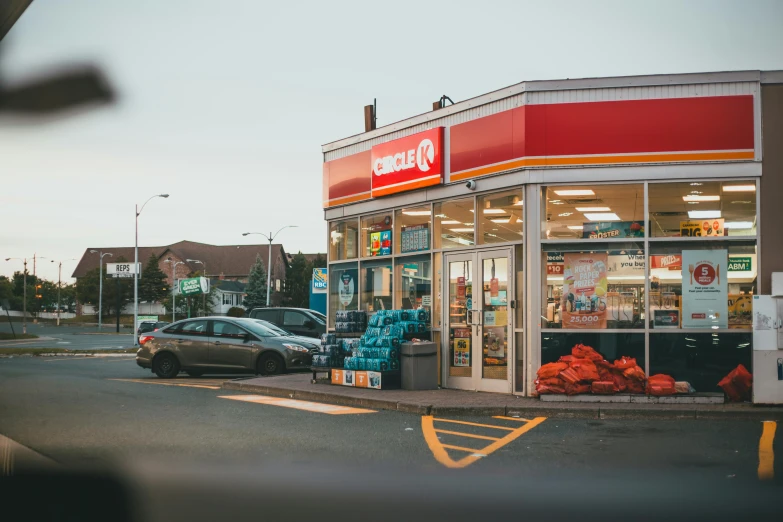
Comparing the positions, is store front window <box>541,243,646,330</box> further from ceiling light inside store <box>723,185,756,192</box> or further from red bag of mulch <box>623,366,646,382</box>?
ceiling light inside store <box>723,185,756,192</box>

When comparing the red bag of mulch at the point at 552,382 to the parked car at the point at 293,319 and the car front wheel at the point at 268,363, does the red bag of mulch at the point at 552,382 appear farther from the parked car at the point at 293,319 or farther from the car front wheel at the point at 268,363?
the parked car at the point at 293,319

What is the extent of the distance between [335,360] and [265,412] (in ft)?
11.9

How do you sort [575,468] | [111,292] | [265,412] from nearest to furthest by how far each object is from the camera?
1. [575,468]
2. [265,412]
3. [111,292]

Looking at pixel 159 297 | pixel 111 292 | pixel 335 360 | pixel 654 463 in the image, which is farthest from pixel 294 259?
pixel 654 463

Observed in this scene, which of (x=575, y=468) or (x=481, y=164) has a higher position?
(x=481, y=164)

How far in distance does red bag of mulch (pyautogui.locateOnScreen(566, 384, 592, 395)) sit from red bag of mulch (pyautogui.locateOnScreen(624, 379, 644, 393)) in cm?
60

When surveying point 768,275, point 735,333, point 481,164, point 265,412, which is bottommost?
point 265,412

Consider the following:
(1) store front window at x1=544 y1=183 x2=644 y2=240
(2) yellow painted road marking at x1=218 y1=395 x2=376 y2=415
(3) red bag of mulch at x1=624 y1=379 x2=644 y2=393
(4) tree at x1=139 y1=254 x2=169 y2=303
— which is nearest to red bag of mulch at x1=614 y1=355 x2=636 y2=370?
(3) red bag of mulch at x1=624 y1=379 x2=644 y2=393

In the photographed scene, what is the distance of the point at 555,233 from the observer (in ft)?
42.8

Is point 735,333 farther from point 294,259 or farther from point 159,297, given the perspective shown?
point 294,259

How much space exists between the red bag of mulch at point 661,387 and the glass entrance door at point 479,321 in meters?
2.48

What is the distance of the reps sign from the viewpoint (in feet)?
48.6

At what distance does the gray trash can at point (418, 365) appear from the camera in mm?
13852

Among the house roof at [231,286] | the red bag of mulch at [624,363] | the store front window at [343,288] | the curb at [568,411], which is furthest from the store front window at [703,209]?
the house roof at [231,286]
